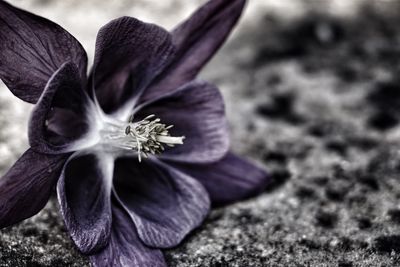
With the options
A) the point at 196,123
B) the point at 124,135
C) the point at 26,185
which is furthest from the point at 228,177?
the point at 26,185

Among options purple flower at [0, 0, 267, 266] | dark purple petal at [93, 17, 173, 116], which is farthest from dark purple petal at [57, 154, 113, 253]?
dark purple petal at [93, 17, 173, 116]

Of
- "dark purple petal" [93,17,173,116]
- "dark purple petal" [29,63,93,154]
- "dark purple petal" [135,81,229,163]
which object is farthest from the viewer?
"dark purple petal" [135,81,229,163]

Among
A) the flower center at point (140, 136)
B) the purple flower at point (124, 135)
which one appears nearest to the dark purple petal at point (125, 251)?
the purple flower at point (124, 135)

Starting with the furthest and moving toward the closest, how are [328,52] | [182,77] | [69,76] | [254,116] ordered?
[328,52]
[254,116]
[182,77]
[69,76]

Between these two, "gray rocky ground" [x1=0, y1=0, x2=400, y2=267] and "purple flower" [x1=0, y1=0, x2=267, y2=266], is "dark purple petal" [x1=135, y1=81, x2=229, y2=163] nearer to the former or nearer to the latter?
"purple flower" [x1=0, y1=0, x2=267, y2=266]

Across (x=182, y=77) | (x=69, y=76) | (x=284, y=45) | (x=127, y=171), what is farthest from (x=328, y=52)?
(x=69, y=76)

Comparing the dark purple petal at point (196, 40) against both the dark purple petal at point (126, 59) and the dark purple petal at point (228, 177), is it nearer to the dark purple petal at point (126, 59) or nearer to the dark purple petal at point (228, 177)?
the dark purple petal at point (126, 59)

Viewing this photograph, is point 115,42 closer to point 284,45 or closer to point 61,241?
point 61,241
